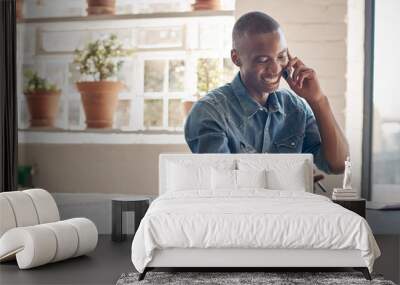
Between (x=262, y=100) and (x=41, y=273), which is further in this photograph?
(x=262, y=100)

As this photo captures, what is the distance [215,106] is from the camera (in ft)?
23.2

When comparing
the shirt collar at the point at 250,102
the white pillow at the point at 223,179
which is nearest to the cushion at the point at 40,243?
the white pillow at the point at 223,179

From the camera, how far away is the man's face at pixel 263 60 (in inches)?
279

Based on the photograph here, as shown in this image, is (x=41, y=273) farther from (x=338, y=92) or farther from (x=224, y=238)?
(x=338, y=92)

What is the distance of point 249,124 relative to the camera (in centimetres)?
700

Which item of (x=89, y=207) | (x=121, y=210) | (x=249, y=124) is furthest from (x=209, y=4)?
(x=89, y=207)

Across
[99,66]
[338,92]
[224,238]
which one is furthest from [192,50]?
[224,238]

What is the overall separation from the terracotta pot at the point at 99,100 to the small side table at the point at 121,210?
1.08 meters

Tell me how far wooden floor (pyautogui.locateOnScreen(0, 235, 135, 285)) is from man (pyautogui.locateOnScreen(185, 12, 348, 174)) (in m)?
1.87

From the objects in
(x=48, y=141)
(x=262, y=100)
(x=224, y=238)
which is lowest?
(x=224, y=238)

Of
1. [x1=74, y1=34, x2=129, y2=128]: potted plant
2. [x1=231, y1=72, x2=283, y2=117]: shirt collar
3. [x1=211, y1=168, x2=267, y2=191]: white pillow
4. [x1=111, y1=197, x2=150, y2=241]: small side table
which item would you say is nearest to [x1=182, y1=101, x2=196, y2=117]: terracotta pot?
[x1=231, y1=72, x2=283, y2=117]: shirt collar

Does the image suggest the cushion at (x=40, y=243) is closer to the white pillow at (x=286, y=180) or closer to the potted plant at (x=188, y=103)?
the white pillow at (x=286, y=180)

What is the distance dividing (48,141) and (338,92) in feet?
10.8

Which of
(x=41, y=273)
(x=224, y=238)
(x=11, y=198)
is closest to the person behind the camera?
(x=224, y=238)
